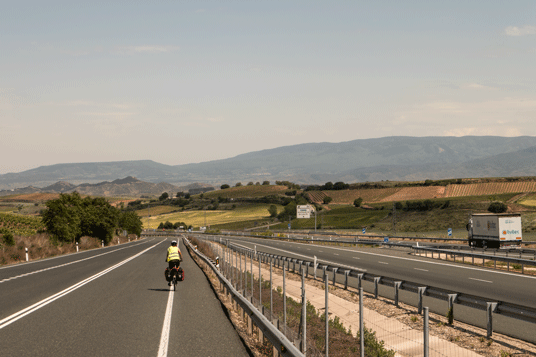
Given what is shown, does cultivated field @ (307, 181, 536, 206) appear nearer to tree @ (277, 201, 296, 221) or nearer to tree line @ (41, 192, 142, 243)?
tree @ (277, 201, 296, 221)

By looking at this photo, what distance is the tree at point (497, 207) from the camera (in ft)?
Answer: 298

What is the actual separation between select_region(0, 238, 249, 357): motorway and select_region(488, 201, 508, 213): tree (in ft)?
265

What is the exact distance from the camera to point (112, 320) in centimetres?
1260

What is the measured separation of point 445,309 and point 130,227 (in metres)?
109

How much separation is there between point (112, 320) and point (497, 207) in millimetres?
90538

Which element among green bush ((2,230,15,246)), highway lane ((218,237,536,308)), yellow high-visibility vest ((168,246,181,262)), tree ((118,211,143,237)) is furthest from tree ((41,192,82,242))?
tree ((118,211,143,237))

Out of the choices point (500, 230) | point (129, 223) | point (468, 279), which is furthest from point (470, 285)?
point (129, 223)

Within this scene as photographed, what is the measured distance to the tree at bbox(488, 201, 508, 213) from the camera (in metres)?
90.9

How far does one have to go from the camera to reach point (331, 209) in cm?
14488

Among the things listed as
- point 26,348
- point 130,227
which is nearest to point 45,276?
point 26,348

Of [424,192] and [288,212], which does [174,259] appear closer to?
[288,212]

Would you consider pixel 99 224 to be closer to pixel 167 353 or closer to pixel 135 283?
pixel 135 283

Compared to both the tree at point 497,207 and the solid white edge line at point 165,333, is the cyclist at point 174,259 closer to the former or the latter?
the solid white edge line at point 165,333

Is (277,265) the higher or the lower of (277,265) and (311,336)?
the lower
